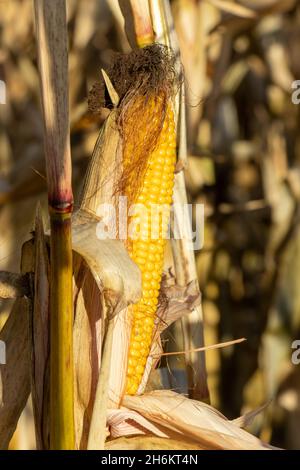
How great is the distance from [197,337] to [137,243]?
44cm

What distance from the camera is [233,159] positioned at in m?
2.99

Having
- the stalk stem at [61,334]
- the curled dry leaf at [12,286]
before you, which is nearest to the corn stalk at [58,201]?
the stalk stem at [61,334]

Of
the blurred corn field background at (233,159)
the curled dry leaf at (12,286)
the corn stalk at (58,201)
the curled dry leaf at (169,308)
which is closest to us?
the corn stalk at (58,201)

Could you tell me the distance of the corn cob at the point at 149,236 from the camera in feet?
3.82

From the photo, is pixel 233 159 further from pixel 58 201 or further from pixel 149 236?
pixel 58 201

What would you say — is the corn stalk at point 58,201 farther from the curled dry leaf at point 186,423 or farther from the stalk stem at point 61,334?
the curled dry leaf at point 186,423

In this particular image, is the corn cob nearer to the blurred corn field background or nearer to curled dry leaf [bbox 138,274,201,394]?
curled dry leaf [bbox 138,274,201,394]

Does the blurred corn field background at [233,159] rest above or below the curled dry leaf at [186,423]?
above

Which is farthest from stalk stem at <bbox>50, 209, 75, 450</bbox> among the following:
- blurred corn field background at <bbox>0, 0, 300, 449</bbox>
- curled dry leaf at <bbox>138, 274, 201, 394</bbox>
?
blurred corn field background at <bbox>0, 0, 300, 449</bbox>

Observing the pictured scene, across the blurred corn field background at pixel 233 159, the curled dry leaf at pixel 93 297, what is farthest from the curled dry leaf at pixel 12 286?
the blurred corn field background at pixel 233 159

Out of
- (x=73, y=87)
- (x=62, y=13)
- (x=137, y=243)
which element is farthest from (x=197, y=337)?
(x=73, y=87)

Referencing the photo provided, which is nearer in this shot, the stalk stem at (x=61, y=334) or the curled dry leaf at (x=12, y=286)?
the stalk stem at (x=61, y=334)

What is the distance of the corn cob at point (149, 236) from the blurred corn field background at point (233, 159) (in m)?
0.95

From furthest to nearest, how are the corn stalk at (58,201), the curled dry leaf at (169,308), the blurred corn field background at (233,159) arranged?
the blurred corn field background at (233,159), the curled dry leaf at (169,308), the corn stalk at (58,201)
